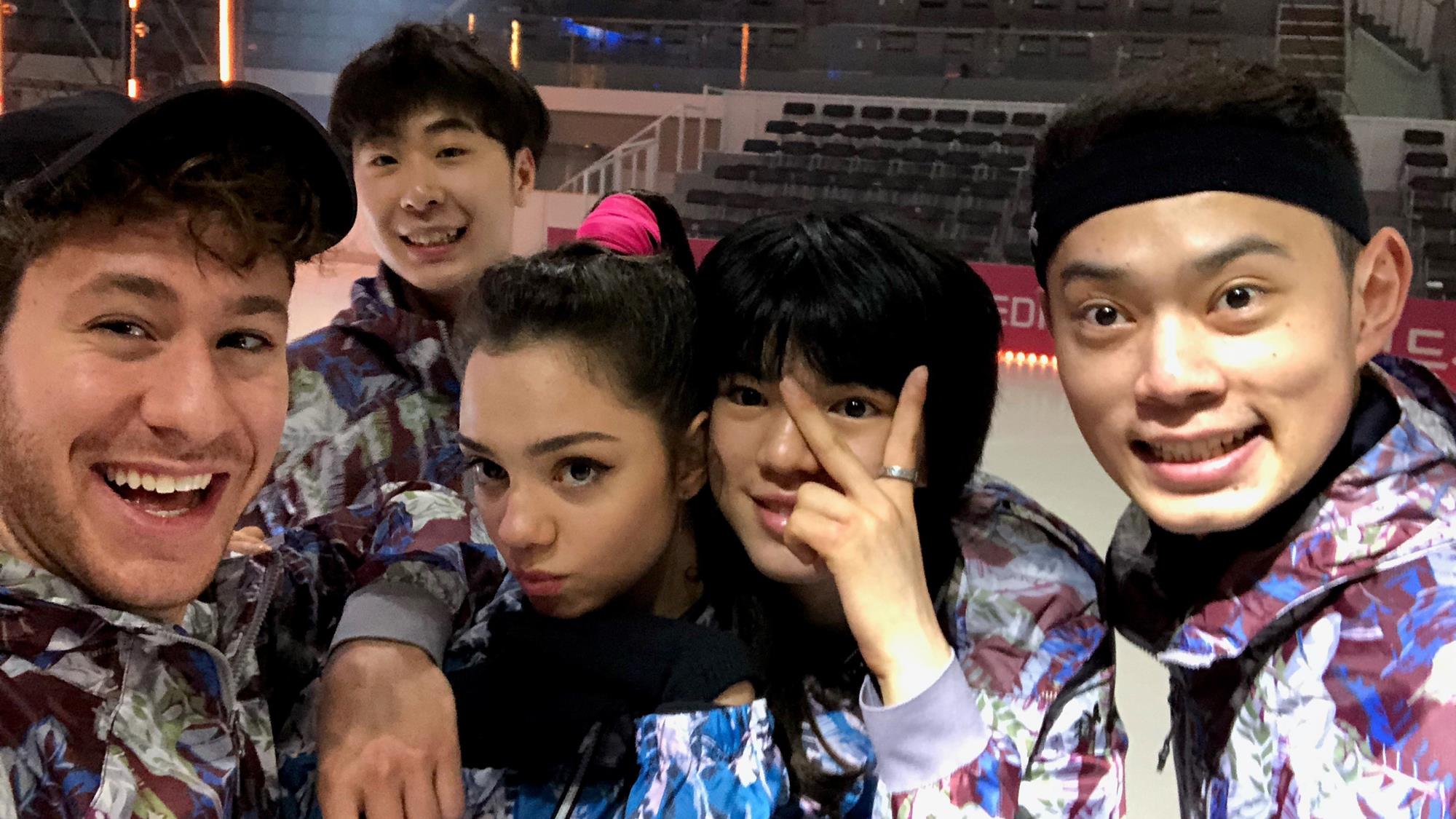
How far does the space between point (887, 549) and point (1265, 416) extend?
0.38m

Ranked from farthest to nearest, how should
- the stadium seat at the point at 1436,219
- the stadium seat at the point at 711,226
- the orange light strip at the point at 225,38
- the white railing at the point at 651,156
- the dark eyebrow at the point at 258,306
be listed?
the white railing at the point at 651,156 < the stadium seat at the point at 711,226 < the orange light strip at the point at 225,38 < the stadium seat at the point at 1436,219 < the dark eyebrow at the point at 258,306

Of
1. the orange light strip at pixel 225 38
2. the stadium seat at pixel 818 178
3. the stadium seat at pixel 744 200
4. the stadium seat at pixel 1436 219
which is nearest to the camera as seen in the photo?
the stadium seat at pixel 1436 219

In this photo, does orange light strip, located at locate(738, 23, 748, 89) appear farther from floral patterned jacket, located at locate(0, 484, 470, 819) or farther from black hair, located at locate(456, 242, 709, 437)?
floral patterned jacket, located at locate(0, 484, 470, 819)

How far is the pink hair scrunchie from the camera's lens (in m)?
1.29

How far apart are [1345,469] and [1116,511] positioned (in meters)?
2.65

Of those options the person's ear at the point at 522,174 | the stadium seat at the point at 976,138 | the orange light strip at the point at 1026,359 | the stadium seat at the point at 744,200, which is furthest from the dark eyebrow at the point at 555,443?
the stadium seat at the point at 976,138

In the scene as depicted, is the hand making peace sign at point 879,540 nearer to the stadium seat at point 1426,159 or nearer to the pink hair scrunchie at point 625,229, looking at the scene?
the pink hair scrunchie at point 625,229

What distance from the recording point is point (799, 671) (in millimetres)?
1237

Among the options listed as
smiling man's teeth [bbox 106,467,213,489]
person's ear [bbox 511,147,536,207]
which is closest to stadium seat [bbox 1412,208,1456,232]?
person's ear [bbox 511,147,536,207]

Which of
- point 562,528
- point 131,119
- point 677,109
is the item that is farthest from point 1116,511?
point 677,109

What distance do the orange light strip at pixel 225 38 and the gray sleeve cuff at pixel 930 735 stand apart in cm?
699

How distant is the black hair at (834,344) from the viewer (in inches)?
46.0

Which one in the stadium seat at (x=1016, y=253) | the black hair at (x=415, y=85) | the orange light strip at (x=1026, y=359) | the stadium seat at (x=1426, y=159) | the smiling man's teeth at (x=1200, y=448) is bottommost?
the orange light strip at (x=1026, y=359)

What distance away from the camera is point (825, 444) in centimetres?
114
